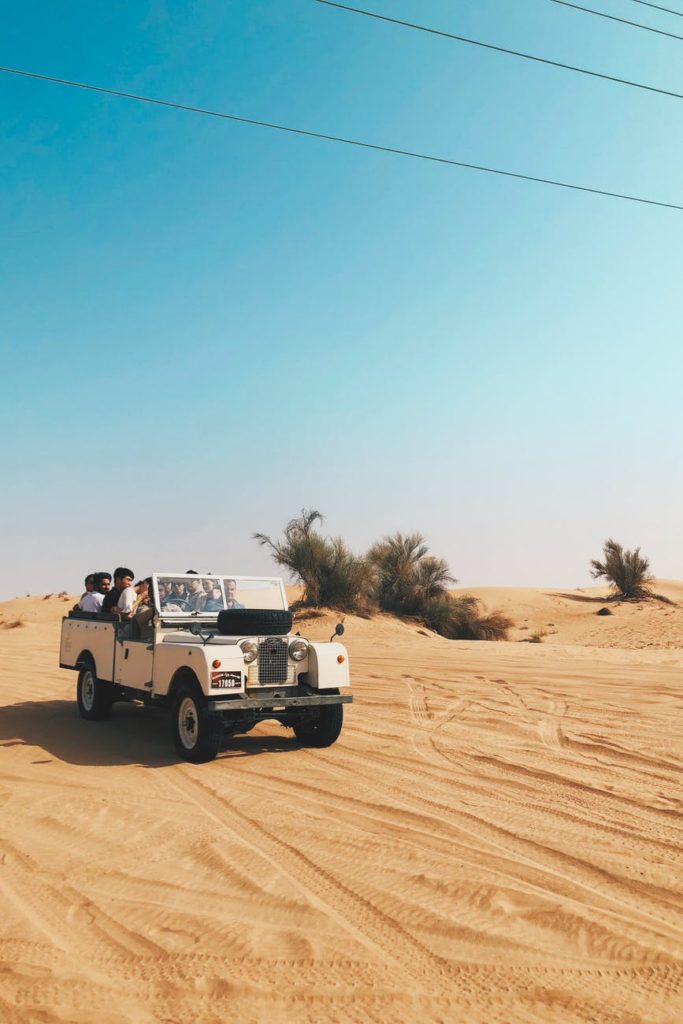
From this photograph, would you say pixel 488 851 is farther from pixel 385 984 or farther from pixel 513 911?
pixel 385 984

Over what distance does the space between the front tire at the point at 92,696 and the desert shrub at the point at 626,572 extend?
27.1m

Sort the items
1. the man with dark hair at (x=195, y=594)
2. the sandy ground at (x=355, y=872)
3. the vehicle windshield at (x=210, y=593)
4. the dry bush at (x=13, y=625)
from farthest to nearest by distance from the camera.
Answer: the dry bush at (x=13, y=625) → the man with dark hair at (x=195, y=594) → the vehicle windshield at (x=210, y=593) → the sandy ground at (x=355, y=872)

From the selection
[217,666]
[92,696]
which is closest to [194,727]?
[217,666]

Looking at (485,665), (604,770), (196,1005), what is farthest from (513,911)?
(485,665)

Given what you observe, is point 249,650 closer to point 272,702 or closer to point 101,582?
point 272,702

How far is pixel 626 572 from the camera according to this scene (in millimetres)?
34156

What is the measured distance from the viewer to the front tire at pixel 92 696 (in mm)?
10789

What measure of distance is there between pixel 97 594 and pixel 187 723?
15.3 feet

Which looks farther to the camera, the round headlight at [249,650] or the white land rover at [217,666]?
the round headlight at [249,650]

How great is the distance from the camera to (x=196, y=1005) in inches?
142

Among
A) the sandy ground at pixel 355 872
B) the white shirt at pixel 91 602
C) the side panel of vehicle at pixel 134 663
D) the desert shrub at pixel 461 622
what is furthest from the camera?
the desert shrub at pixel 461 622

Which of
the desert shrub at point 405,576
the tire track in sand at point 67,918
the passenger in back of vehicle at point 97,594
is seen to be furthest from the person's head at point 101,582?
the desert shrub at point 405,576

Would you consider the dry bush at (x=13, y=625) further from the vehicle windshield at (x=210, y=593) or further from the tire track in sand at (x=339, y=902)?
the tire track in sand at (x=339, y=902)

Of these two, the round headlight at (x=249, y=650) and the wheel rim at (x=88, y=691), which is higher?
the round headlight at (x=249, y=650)
